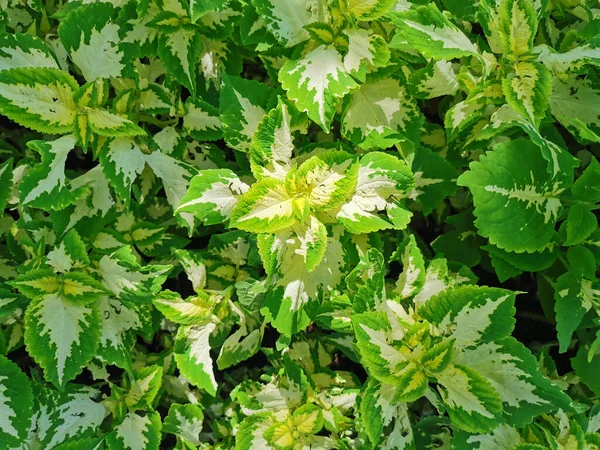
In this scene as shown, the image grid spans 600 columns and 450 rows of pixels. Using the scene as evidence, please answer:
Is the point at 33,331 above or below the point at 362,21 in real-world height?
below

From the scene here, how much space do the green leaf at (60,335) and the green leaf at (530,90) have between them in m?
1.22

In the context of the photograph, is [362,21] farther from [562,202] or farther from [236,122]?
[562,202]

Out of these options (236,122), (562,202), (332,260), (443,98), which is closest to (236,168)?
(236,122)

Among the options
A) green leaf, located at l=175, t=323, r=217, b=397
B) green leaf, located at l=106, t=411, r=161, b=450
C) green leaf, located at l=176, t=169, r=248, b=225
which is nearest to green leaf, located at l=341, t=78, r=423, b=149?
green leaf, located at l=176, t=169, r=248, b=225

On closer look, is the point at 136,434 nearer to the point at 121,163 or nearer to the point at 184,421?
the point at 184,421

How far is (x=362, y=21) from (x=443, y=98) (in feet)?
1.50

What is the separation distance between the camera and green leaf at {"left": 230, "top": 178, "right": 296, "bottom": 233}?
50.1 inches

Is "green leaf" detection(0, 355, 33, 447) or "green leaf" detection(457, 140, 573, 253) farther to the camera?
"green leaf" detection(0, 355, 33, 447)

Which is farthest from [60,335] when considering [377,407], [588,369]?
[588,369]

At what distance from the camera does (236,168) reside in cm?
181

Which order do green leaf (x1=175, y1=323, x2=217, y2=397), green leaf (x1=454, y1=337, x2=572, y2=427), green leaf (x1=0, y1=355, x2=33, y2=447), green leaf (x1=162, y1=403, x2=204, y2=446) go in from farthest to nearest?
green leaf (x1=162, y1=403, x2=204, y2=446)
green leaf (x1=175, y1=323, x2=217, y2=397)
green leaf (x1=0, y1=355, x2=33, y2=447)
green leaf (x1=454, y1=337, x2=572, y2=427)

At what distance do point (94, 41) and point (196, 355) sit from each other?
35.7 inches

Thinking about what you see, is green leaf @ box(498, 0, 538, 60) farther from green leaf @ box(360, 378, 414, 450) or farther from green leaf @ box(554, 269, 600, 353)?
green leaf @ box(360, 378, 414, 450)

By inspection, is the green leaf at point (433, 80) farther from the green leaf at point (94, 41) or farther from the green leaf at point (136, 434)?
the green leaf at point (136, 434)
